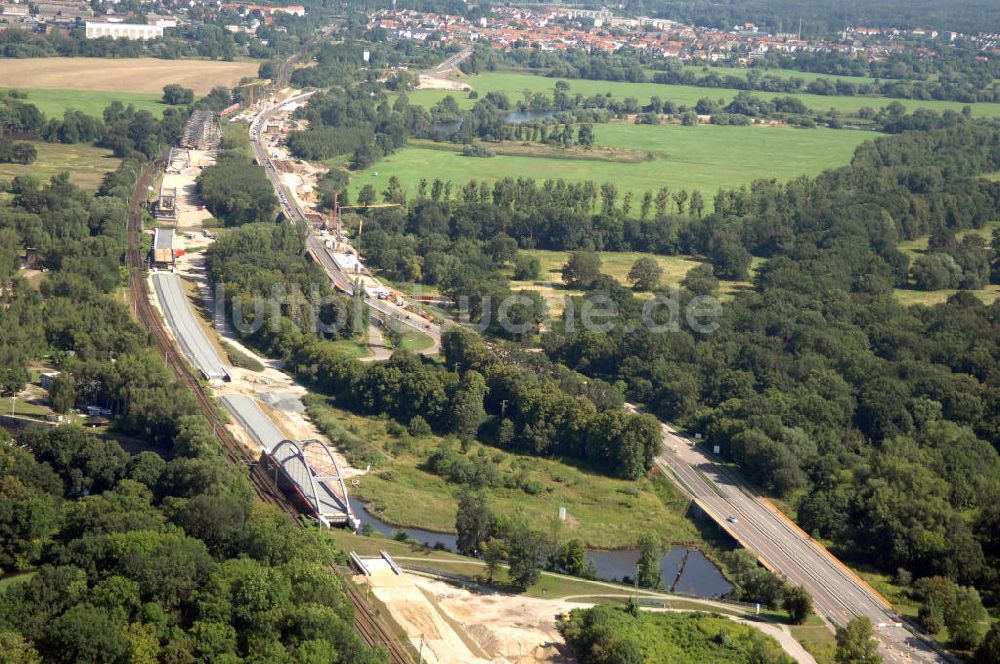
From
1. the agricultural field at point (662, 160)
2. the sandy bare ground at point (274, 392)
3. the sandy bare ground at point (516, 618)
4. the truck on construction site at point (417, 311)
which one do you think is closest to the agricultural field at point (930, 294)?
the agricultural field at point (662, 160)

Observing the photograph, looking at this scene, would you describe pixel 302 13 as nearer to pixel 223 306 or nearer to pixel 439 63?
pixel 439 63

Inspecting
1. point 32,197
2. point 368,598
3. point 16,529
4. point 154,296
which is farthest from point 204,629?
point 32,197

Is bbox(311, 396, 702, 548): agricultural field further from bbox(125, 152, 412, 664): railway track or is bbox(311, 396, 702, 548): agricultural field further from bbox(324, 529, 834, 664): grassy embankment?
bbox(125, 152, 412, 664): railway track

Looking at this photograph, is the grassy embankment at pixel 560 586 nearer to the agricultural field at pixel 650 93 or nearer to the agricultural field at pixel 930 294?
the agricultural field at pixel 930 294

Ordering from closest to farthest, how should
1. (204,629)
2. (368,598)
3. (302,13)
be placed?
(204,629)
(368,598)
(302,13)

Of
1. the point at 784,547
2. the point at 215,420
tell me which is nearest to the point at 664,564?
the point at 784,547
